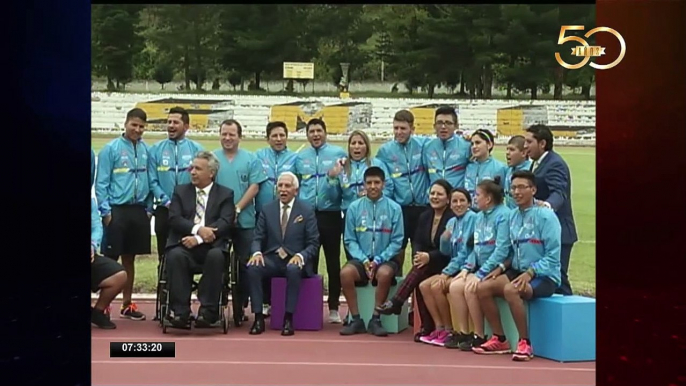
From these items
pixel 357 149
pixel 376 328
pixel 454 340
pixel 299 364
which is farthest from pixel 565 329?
pixel 357 149

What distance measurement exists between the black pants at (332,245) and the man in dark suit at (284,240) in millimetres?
68

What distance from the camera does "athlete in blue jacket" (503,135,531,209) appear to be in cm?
653

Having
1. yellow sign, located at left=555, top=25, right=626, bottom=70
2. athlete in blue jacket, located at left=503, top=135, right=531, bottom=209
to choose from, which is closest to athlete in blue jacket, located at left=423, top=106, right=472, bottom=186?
athlete in blue jacket, located at left=503, top=135, right=531, bottom=209

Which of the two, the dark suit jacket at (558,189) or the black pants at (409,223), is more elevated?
the dark suit jacket at (558,189)

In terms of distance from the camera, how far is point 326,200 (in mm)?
6883

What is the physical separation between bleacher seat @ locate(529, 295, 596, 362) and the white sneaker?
112 cm

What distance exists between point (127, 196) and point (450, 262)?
1856 mm

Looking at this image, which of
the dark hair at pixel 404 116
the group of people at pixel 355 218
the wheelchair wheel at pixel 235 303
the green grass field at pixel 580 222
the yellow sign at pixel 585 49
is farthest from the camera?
the wheelchair wheel at pixel 235 303

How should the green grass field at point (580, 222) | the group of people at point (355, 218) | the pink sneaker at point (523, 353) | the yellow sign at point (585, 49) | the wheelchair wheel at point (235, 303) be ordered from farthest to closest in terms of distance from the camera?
the wheelchair wheel at point (235, 303), the group of people at point (355, 218), the pink sneaker at point (523, 353), the green grass field at point (580, 222), the yellow sign at point (585, 49)

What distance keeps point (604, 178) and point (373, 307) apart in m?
1.54

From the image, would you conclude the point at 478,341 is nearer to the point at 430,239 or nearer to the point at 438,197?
the point at 430,239

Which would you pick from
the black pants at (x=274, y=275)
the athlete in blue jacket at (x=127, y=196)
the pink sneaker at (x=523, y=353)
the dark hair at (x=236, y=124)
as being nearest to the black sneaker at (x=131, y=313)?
the athlete in blue jacket at (x=127, y=196)

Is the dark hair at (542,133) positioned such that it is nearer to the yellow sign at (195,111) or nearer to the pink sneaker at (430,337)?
the pink sneaker at (430,337)
